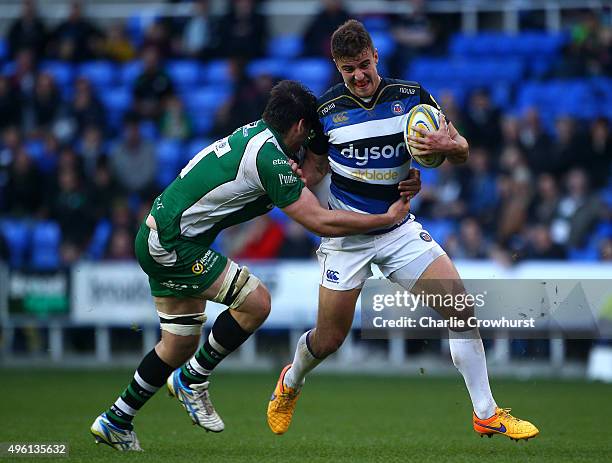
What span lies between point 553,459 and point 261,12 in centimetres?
1276

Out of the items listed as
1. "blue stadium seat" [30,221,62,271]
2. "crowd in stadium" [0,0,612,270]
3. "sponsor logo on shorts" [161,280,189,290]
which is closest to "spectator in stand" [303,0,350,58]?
"crowd in stadium" [0,0,612,270]

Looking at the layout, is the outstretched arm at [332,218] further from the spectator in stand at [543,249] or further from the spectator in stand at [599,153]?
Result: the spectator in stand at [599,153]

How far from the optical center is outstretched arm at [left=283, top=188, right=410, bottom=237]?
7.36m

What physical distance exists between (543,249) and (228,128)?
4.95 metres

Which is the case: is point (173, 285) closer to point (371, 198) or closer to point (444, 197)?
point (371, 198)

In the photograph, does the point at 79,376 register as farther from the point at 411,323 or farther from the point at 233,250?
the point at 411,323

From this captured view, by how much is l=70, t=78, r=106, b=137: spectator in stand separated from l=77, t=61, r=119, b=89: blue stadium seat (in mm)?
1076

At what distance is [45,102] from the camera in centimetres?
1842

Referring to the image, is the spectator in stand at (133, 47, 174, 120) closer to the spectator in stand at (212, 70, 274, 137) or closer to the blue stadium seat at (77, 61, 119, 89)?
the spectator in stand at (212, 70, 274, 137)

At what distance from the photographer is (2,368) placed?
14.8m

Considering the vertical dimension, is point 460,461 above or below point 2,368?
above

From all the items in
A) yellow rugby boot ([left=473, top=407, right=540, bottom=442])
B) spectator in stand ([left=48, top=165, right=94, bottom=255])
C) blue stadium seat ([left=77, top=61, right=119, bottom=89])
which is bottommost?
spectator in stand ([left=48, top=165, right=94, bottom=255])

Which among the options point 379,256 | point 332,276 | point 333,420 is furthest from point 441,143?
point 333,420

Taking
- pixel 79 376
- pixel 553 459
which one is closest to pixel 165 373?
pixel 553 459
